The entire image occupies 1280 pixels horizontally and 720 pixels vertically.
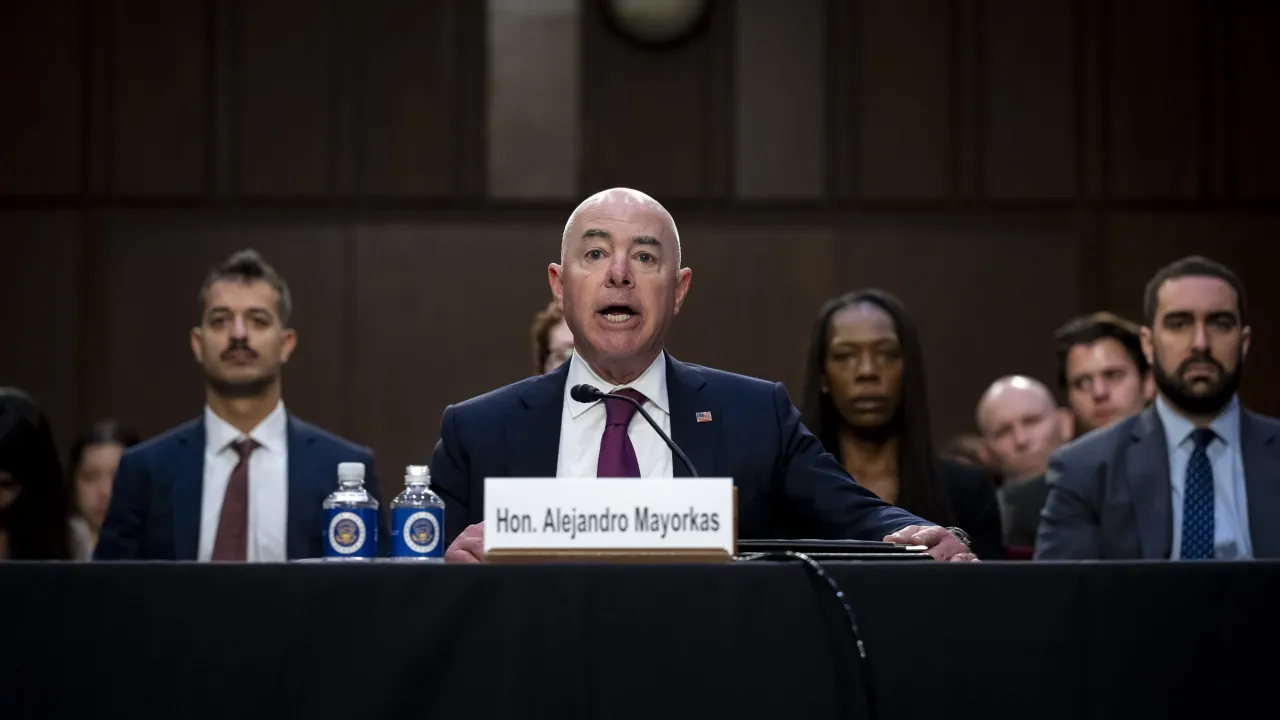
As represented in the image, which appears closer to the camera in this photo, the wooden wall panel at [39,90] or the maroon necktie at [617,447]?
the maroon necktie at [617,447]

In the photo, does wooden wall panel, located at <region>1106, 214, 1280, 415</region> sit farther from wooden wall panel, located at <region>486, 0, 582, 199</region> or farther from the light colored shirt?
the light colored shirt

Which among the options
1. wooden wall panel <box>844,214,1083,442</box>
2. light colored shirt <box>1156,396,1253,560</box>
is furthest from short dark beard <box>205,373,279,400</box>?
wooden wall panel <box>844,214,1083,442</box>

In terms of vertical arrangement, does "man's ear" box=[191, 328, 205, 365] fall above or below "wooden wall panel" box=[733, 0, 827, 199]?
below

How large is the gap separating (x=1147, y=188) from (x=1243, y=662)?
488 cm

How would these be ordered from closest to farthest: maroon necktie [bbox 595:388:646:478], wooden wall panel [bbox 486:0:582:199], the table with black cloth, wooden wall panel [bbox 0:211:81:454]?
the table with black cloth < maroon necktie [bbox 595:388:646:478] < wooden wall panel [bbox 0:211:81:454] < wooden wall panel [bbox 486:0:582:199]

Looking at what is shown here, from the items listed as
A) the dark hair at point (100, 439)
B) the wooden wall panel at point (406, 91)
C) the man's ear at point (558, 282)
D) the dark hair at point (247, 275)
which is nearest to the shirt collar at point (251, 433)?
the dark hair at point (247, 275)

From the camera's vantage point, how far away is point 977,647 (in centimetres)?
173

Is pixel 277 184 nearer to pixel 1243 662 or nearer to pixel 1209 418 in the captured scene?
pixel 1209 418

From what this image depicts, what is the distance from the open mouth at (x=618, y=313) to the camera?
8.54ft

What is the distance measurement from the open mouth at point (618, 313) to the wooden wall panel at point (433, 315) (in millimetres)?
3523

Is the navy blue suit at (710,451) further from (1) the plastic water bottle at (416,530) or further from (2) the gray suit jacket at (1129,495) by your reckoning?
(2) the gray suit jacket at (1129,495)

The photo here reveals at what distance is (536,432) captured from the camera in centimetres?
266

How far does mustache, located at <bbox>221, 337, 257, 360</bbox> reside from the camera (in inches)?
156

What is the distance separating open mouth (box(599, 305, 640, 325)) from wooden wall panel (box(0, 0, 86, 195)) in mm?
4270
